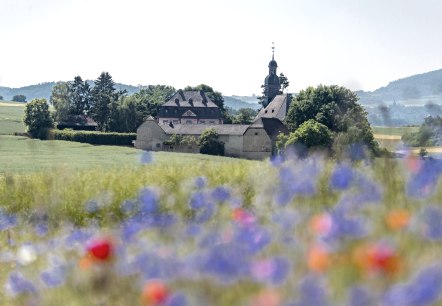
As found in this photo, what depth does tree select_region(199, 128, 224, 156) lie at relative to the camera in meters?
78.8

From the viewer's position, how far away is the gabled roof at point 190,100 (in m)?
111

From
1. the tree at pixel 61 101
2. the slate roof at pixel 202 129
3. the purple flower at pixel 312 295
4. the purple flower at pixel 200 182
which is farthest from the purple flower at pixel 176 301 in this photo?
the tree at pixel 61 101

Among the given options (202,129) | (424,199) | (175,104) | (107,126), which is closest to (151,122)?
(202,129)

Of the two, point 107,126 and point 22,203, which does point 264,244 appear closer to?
point 22,203

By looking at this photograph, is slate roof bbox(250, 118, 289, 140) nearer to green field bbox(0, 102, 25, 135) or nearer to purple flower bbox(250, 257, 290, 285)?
green field bbox(0, 102, 25, 135)

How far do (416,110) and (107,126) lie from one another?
8777 cm

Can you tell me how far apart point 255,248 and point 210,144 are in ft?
247

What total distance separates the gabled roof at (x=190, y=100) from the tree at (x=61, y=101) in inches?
658

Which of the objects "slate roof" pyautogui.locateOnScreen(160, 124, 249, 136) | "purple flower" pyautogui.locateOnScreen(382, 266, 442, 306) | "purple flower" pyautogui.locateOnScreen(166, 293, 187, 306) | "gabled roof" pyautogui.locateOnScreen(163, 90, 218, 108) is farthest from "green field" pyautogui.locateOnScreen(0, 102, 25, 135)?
"purple flower" pyautogui.locateOnScreen(382, 266, 442, 306)

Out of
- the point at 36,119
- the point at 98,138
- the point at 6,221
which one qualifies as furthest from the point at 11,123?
the point at 6,221

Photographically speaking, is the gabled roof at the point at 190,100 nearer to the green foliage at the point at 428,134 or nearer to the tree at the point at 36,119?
the tree at the point at 36,119

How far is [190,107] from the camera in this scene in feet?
366

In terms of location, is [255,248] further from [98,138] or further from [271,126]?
[98,138]

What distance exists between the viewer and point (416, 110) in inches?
469
